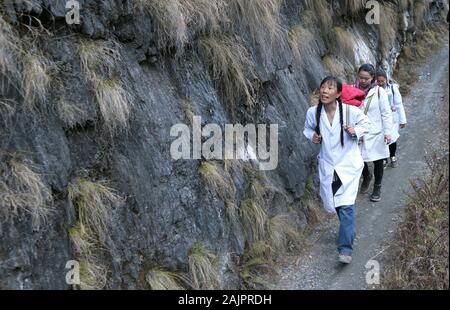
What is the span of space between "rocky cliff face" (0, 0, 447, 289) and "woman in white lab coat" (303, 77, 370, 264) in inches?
29.3

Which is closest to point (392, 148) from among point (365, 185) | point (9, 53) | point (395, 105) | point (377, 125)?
point (395, 105)

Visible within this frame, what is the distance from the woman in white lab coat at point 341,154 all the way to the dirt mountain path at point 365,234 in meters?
0.25

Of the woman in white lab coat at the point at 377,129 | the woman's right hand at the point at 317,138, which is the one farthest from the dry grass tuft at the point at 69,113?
the woman in white lab coat at the point at 377,129

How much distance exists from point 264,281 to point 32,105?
2.98m

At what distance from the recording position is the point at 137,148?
488 cm

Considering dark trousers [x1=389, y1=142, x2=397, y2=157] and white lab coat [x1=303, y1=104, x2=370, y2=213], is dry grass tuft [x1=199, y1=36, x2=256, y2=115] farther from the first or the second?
dark trousers [x1=389, y1=142, x2=397, y2=157]

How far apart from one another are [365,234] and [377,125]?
1820 mm

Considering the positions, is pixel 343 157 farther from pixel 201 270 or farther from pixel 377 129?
pixel 201 270

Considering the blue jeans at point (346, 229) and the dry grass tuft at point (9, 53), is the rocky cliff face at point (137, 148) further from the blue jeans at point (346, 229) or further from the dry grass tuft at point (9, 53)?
the blue jeans at point (346, 229)

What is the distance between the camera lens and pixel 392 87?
27.8ft

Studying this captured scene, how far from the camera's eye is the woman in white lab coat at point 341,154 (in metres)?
5.73

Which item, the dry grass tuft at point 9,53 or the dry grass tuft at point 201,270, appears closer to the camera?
the dry grass tuft at point 9,53

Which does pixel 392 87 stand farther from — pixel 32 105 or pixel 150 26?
pixel 32 105

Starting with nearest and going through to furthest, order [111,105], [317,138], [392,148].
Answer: [111,105] → [317,138] → [392,148]
